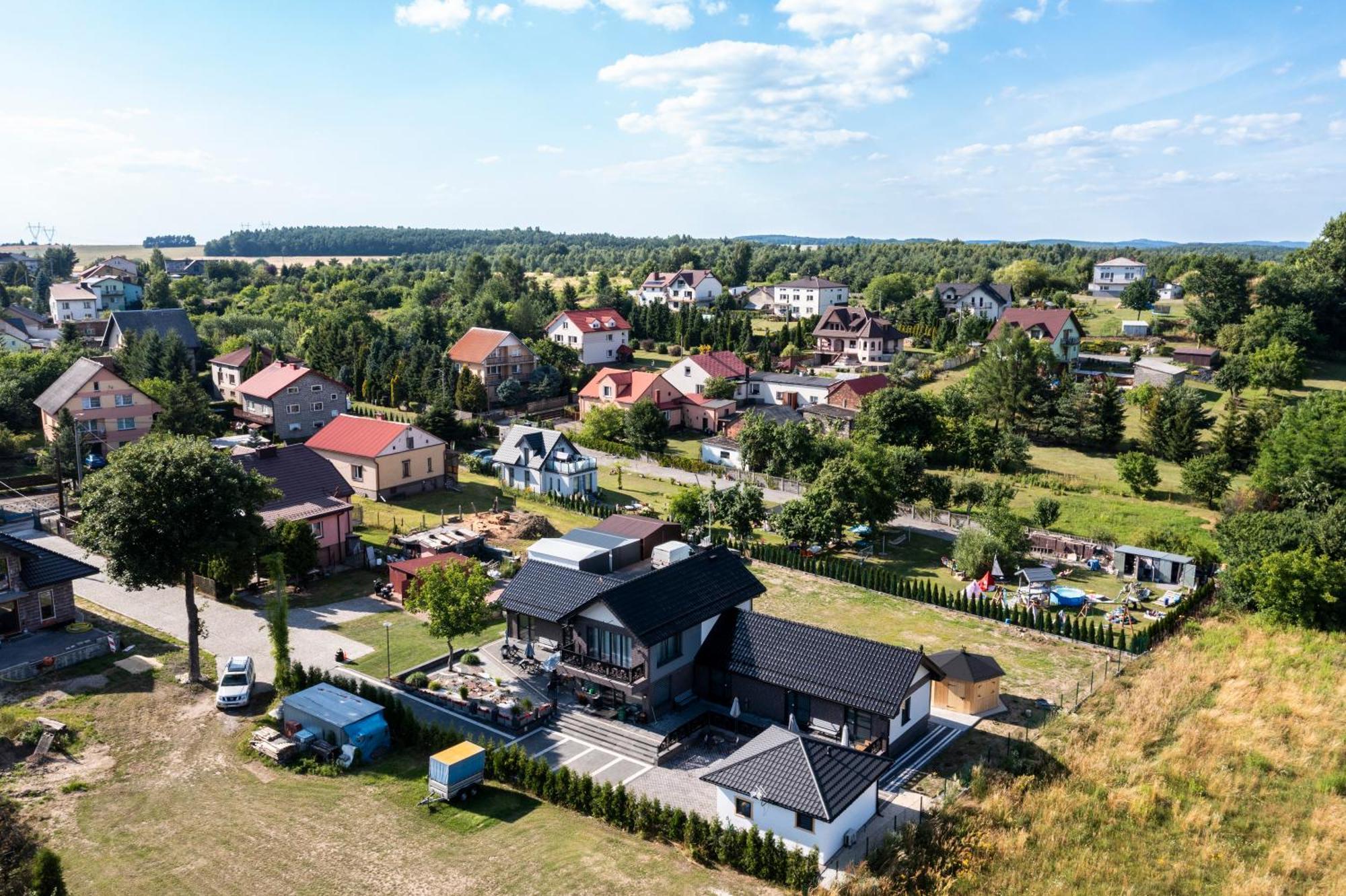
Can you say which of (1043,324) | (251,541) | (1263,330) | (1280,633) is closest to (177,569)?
(251,541)

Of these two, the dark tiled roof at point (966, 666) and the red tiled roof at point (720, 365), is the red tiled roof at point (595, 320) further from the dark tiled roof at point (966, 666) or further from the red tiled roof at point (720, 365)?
the dark tiled roof at point (966, 666)

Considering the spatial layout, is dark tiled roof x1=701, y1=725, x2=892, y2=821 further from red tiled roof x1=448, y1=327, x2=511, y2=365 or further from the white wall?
red tiled roof x1=448, y1=327, x2=511, y2=365

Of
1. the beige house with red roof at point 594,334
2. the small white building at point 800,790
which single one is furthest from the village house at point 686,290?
the small white building at point 800,790

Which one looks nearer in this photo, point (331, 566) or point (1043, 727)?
point (1043, 727)

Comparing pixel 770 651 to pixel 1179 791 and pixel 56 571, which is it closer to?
pixel 1179 791

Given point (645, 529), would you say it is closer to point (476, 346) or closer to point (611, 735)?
point (611, 735)

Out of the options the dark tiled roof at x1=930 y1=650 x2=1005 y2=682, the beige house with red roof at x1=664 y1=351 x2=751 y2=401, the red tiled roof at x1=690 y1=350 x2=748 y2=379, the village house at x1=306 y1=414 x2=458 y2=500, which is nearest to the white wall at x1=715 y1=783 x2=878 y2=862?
the dark tiled roof at x1=930 y1=650 x2=1005 y2=682
